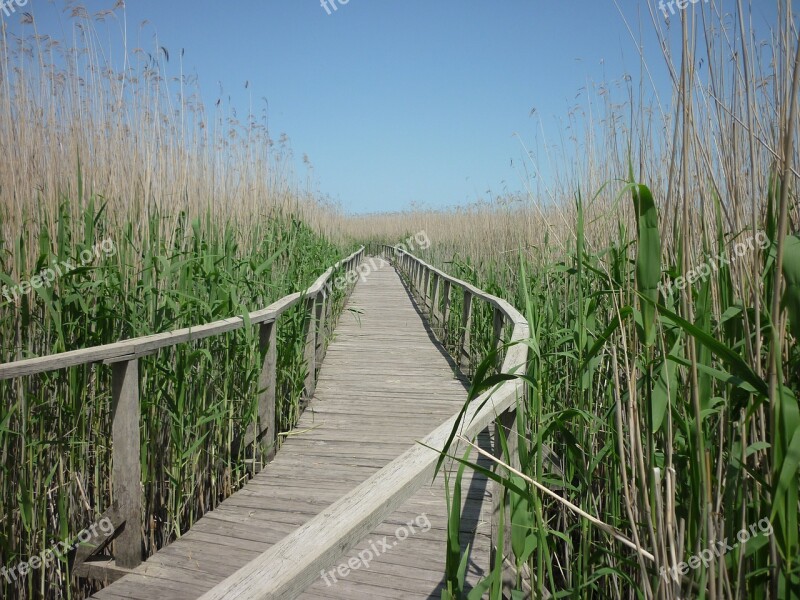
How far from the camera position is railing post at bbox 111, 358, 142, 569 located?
6.57 feet

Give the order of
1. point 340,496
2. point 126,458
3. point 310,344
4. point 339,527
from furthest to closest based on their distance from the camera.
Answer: point 310,344 → point 340,496 → point 126,458 → point 339,527

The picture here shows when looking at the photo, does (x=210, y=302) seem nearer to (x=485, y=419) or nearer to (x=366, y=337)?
(x=485, y=419)

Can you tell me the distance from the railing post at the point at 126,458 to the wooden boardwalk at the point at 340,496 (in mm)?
100

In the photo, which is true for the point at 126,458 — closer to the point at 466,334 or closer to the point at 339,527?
the point at 339,527

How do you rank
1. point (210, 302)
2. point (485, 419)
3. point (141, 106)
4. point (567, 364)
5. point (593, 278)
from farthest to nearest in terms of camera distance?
point (141, 106), point (210, 302), point (593, 278), point (567, 364), point (485, 419)

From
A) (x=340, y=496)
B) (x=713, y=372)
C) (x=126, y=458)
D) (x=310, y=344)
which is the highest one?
(x=713, y=372)

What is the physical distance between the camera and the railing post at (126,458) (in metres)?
2.00

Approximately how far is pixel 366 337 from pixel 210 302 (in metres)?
4.03

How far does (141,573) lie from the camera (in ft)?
6.88

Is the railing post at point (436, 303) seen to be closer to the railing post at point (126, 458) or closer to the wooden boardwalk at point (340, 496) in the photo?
the wooden boardwalk at point (340, 496)

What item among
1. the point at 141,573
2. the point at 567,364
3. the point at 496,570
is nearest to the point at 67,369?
the point at 141,573

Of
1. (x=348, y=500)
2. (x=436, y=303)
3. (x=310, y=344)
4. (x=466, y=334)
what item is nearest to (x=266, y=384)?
(x=310, y=344)

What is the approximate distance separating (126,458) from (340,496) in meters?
1.07

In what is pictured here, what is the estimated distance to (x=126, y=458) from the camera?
203 centimetres
